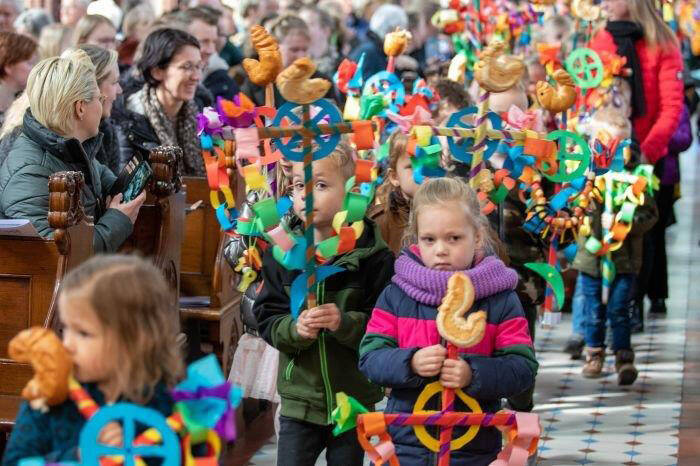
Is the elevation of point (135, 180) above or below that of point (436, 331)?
above

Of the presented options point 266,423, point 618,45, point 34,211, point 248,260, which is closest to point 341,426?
point 248,260

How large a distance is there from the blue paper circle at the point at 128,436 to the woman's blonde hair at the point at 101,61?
3.22 metres

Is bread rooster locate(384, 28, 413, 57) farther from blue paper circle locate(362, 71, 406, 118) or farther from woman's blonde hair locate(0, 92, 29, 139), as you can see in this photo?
woman's blonde hair locate(0, 92, 29, 139)

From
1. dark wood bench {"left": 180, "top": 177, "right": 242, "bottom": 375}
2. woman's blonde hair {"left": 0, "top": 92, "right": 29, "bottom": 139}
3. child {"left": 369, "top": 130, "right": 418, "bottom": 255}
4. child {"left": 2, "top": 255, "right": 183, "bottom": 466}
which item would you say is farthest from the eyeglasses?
child {"left": 2, "top": 255, "right": 183, "bottom": 466}

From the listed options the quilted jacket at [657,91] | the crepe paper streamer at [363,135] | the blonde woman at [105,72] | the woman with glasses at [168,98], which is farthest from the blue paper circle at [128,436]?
the quilted jacket at [657,91]

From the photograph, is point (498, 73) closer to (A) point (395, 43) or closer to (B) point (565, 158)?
(B) point (565, 158)

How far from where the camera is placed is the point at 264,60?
4188 millimetres

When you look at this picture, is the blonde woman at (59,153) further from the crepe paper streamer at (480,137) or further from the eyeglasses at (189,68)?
the eyeglasses at (189,68)

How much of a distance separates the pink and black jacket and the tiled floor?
196cm

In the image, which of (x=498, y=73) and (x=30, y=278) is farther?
(x=30, y=278)

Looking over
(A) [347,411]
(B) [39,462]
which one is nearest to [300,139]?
(A) [347,411]

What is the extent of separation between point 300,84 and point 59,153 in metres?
1.42

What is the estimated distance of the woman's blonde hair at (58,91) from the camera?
4895 millimetres

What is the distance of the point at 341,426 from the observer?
3.60 meters
